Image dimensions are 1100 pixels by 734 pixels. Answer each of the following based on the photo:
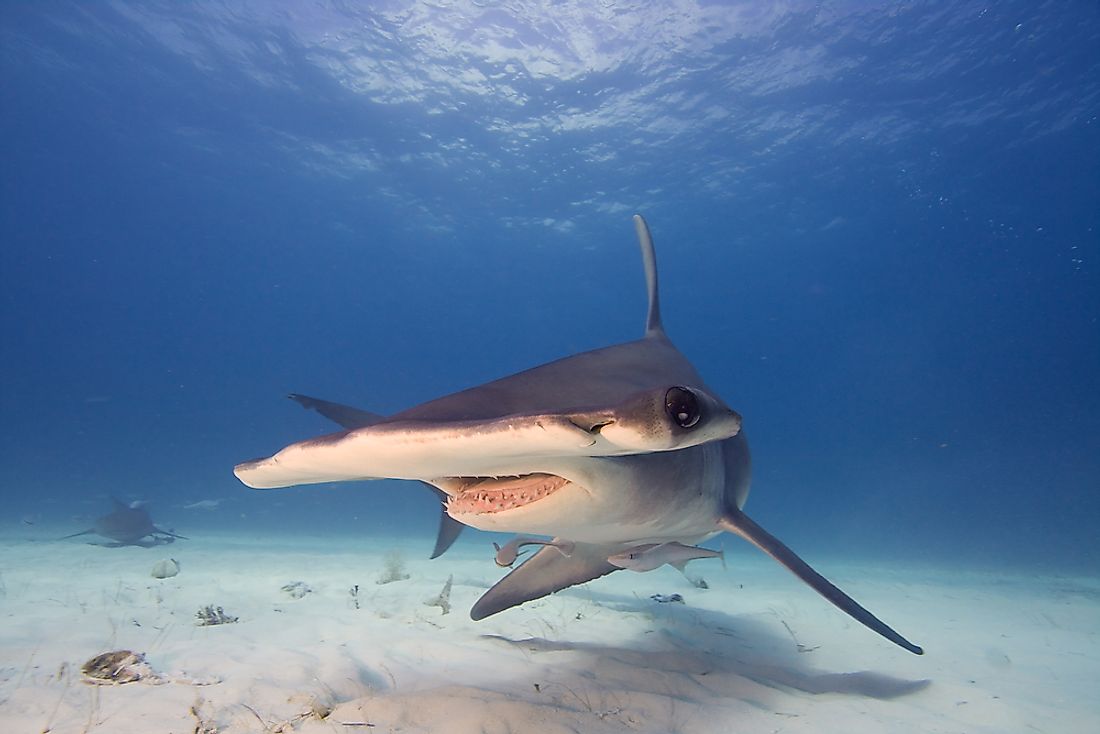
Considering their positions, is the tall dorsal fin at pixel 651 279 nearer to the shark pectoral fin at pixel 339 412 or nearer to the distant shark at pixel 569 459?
the distant shark at pixel 569 459

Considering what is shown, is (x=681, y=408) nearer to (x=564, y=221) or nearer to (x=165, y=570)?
(x=165, y=570)

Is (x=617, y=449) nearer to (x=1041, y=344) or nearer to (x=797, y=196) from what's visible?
(x=797, y=196)

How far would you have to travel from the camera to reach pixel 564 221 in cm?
3869

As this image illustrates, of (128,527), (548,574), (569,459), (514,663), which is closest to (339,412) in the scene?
(548,574)

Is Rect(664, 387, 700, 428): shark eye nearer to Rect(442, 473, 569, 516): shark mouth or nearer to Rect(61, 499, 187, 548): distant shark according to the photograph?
Rect(442, 473, 569, 516): shark mouth

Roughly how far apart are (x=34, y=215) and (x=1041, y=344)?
104m

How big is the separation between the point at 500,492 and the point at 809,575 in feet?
6.51

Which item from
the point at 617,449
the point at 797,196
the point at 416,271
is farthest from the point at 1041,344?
the point at 617,449

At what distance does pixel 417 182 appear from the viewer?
111 ft

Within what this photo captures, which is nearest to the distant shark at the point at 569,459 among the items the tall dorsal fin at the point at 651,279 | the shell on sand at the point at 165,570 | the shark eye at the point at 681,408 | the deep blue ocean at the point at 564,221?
the shark eye at the point at 681,408

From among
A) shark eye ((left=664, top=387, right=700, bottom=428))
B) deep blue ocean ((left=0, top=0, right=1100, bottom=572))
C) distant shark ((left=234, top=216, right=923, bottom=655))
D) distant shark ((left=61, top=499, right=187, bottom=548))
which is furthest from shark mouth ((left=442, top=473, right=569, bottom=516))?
deep blue ocean ((left=0, top=0, right=1100, bottom=572))

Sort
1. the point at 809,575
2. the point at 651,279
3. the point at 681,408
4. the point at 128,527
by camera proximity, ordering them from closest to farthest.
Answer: the point at 681,408 → the point at 809,575 → the point at 651,279 → the point at 128,527

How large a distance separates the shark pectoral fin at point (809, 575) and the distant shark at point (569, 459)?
0.04ft

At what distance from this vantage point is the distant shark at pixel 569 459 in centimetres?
148
